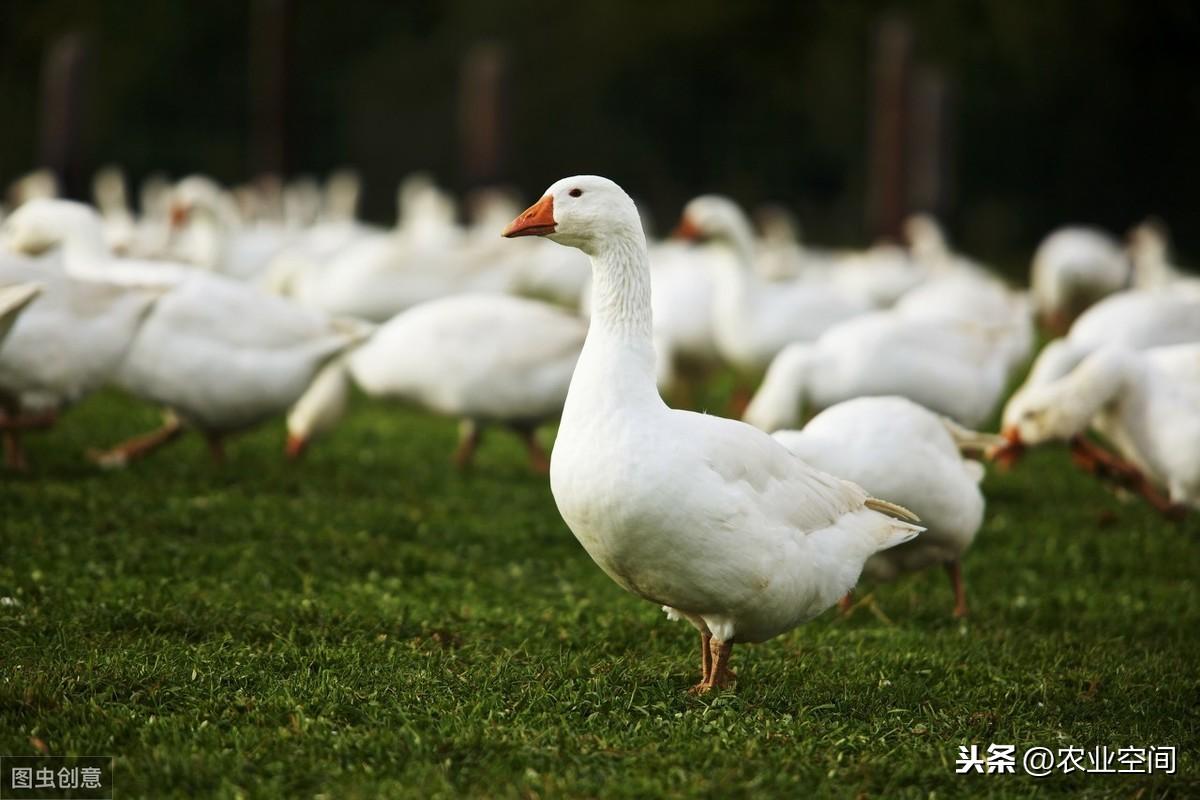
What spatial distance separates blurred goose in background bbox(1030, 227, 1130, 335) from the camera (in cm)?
1678

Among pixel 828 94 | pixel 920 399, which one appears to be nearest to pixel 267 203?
pixel 828 94

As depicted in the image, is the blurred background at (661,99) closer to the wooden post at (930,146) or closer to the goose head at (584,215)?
the wooden post at (930,146)

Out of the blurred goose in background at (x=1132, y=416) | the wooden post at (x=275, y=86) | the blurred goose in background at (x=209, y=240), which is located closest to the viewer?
the blurred goose in background at (x=1132, y=416)

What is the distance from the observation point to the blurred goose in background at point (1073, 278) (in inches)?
661

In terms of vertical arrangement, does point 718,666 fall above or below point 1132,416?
below

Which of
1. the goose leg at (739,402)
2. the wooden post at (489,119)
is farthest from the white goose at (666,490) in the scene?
the wooden post at (489,119)

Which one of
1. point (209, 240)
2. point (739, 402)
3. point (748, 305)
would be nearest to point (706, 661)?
point (748, 305)

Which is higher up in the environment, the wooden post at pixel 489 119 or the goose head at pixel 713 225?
the wooden post at pixel 489 119

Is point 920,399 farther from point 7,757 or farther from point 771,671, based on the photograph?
point 7,757

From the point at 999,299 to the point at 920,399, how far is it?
359 cm

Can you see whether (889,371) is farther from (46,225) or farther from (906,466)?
(46,225)

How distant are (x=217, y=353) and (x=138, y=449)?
2.89 feet

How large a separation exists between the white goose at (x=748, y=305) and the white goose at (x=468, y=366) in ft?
6.55

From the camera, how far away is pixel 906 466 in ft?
19.9
